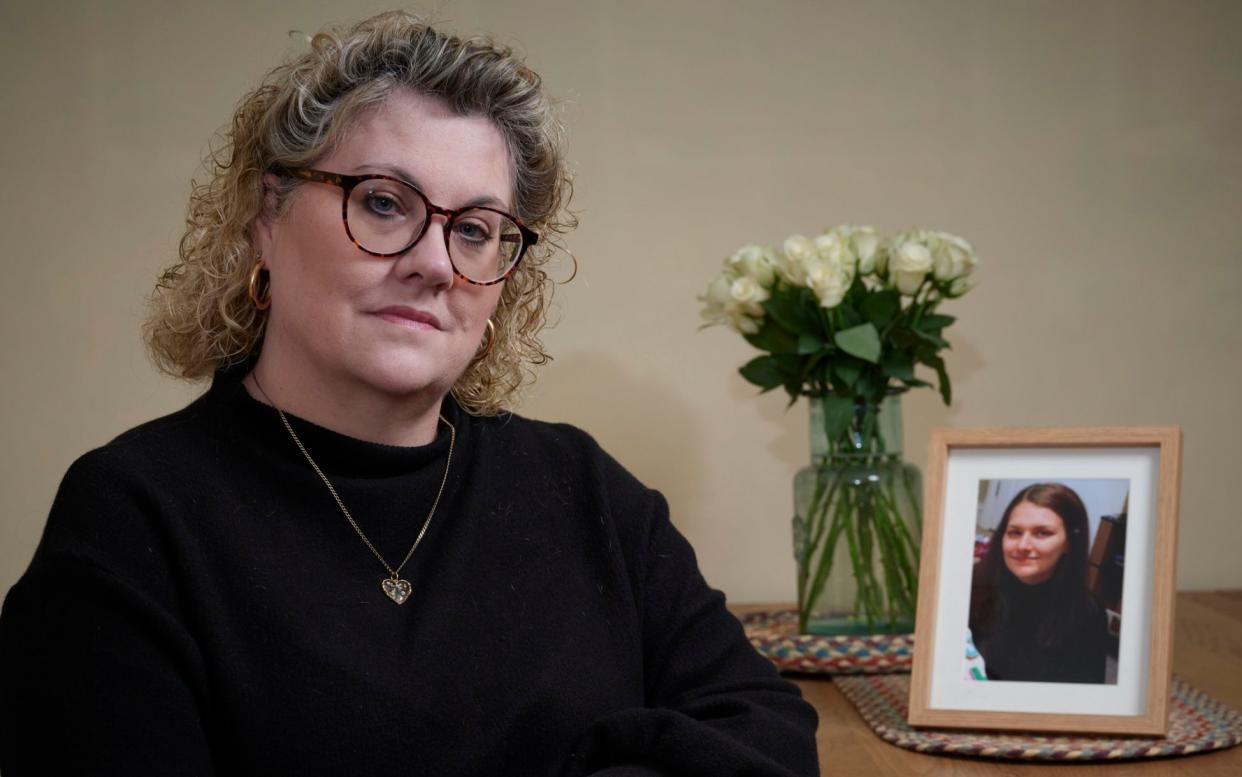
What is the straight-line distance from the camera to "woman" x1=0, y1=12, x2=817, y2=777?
99 centimetres

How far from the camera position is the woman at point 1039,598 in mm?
1423

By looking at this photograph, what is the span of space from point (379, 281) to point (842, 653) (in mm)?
869

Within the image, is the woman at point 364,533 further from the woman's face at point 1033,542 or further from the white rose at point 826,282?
the white rose at point 826,282

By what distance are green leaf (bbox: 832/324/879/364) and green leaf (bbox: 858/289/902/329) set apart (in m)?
0.03

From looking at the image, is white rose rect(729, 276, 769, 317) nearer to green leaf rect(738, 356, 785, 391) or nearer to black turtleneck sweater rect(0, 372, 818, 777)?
green leaf rect(738, 356, 785, 391)

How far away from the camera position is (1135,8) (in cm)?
220

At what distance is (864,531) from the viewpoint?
176 cm

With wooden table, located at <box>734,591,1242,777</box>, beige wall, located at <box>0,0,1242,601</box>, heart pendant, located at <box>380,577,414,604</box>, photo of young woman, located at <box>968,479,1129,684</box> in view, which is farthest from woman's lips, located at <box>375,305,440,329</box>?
beige wall, located at <box>0,0,1242,601</box>

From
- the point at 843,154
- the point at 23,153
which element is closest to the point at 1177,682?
the point at 843,154

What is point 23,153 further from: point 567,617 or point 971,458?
point 971,458

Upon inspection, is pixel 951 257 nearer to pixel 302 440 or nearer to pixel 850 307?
pixel 850 307

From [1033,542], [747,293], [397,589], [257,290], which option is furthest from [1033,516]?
[257,290]

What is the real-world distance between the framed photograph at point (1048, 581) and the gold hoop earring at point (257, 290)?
0.80 meters

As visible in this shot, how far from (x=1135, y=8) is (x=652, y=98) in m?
0.85
